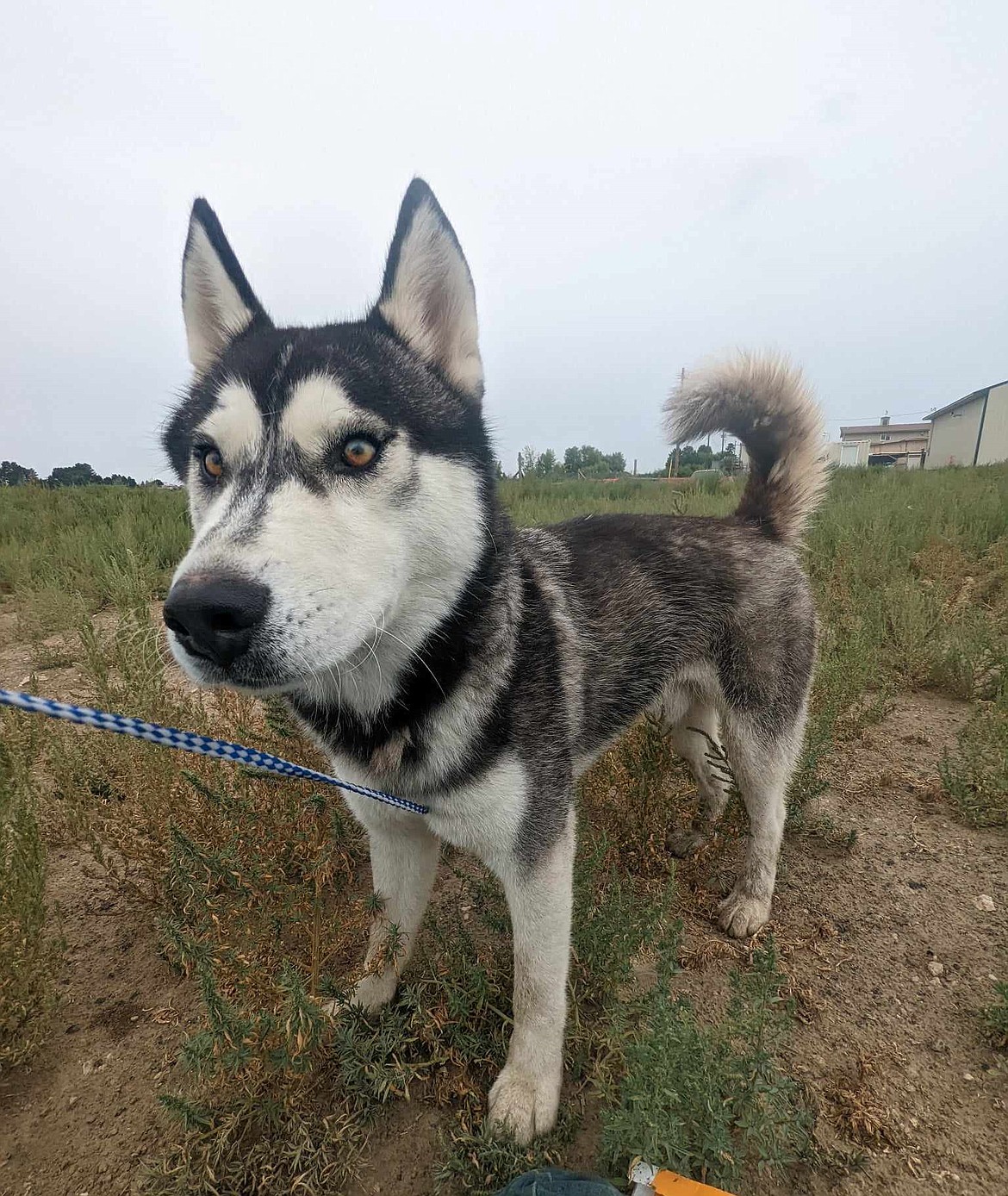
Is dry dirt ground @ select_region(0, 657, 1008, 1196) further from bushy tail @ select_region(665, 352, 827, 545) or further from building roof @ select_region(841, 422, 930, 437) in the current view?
building roof @ select_region(841, 422, 930, 437)

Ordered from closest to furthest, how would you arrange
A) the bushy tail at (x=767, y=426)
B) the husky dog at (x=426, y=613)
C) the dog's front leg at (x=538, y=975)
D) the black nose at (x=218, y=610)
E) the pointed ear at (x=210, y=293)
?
the black nose at (x=218, y=610) < the husky dog at (x=426, y=613) < the dog's front leg at (x=538, y=975) < the pointed ear at (x=210, y=293) < the bushy tail at (x=767, y=426)

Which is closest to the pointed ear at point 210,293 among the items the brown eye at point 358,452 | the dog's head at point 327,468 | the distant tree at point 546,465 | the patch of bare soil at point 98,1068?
the dog's head at point 327,468

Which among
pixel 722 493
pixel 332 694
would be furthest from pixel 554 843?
pixel 722 493

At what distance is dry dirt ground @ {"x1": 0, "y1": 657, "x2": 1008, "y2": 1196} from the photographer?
5.35 feet

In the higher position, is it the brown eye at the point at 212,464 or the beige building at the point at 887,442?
the beige building at the point at 887,442

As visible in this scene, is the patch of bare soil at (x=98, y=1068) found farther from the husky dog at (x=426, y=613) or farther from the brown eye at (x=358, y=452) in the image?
the brown eye at (x=358, y=452)

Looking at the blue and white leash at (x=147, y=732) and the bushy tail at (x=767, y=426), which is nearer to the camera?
the blue and white leash at (x=147, y=732)

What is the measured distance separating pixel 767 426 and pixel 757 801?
168 centimetres

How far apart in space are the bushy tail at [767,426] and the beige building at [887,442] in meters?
57.4

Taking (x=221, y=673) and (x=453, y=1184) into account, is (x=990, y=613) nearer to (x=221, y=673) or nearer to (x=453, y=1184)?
(x=453, y=1184)

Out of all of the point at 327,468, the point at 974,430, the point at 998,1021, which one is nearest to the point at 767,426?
the point at 327,468

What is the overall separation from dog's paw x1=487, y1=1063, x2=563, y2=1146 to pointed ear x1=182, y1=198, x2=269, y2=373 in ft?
7.71

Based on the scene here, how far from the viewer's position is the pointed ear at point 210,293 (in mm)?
1863

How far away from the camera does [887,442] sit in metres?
68.3
